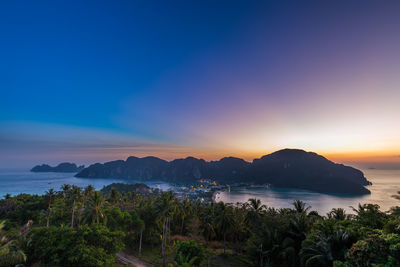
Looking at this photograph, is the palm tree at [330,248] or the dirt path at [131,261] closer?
the palm tree at [330,248]

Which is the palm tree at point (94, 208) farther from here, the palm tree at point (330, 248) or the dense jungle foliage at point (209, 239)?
the palm tree at point (330, 248)

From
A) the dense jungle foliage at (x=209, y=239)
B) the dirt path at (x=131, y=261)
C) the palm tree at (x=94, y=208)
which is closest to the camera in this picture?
the dense jungle foliage at (x=209, y=239)

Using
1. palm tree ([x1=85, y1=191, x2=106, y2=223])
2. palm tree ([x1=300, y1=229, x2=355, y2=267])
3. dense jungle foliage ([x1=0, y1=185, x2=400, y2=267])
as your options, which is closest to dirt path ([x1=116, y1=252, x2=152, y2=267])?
dense jungle foliage ([x1=0, y1=185, x2=400, y2=267])

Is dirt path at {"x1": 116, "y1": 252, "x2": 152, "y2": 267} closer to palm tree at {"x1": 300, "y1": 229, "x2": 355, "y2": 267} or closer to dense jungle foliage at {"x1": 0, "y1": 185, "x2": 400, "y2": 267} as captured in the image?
dense jungle foliage at {"x1": 0, "y1": 185, "x2": 400, "y2": 267}

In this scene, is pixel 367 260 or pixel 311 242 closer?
pixel 367 260

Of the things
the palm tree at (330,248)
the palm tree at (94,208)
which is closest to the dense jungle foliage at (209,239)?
the palm tree at (330,248)

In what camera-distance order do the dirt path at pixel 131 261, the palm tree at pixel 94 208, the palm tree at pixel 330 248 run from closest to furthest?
the palm tree at pixel 330 248
the dirt path at pixel 131 261
the palm tree at pixel 94 208

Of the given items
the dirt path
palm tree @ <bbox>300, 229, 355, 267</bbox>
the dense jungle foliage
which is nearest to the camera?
the dense jungle foliage

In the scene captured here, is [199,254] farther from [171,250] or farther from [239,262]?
[171,250]

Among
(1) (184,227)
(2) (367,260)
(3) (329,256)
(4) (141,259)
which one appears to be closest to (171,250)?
(4) (141,259)
